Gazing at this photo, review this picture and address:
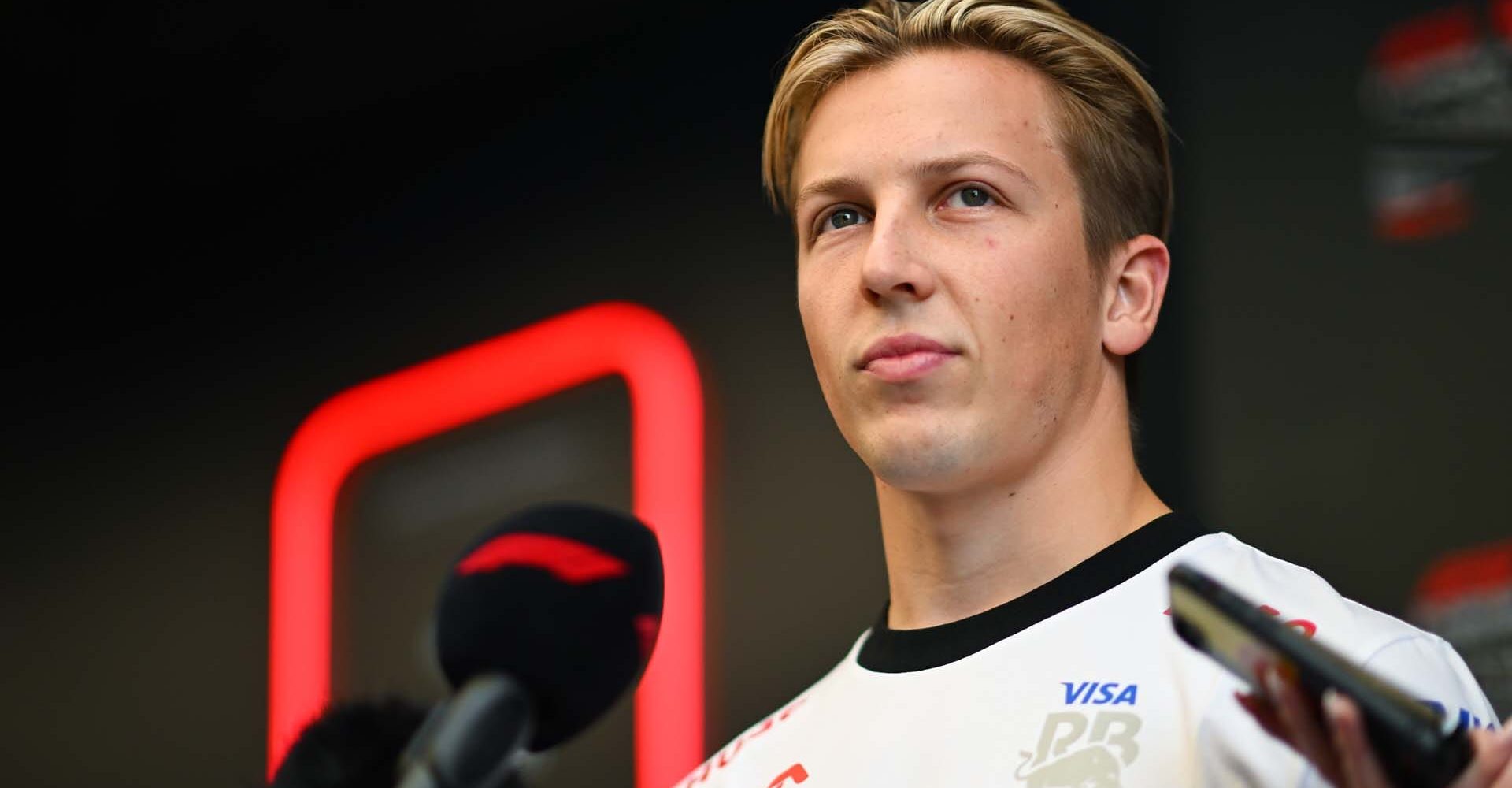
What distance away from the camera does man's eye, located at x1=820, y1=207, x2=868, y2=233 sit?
5.04ft

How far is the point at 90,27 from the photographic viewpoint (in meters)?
2.82

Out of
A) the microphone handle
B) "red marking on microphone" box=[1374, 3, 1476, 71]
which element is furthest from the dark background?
the microphone handle

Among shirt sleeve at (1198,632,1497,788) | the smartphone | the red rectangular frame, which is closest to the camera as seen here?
the smartphone

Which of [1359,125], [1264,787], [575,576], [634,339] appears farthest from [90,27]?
[1264,787]

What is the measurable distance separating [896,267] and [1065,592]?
0.30 meters

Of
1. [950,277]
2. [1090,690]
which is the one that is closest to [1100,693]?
[1090,690]

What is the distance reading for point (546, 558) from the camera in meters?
0.98

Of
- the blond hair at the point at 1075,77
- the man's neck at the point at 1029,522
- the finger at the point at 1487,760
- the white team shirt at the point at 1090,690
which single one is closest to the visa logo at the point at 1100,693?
the white team shirt at the point at 1090,690

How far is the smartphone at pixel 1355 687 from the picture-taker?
2.41 ft

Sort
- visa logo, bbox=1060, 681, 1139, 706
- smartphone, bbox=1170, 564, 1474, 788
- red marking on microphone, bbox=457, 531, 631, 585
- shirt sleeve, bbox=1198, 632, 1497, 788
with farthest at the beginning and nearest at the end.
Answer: visa logo, bbox=1060, 681, 1139, 706 → shirt sleeve, bbox=1198, 632, 1497, 788 → red marking on microphone, bbox=457, 531, 631, 585 → smartphone, bbox=1170, 564, 1474, 788

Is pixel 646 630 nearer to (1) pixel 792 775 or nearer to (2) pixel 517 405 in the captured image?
(1) pixel 792 775

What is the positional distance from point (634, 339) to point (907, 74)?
114 centimetres

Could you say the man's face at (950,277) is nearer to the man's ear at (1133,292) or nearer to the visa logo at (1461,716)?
the man's ear at (1133,292)

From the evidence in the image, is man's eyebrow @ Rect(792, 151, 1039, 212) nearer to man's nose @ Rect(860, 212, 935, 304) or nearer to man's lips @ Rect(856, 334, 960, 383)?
man's nose @ Rect(860, 212, 935, 304)
